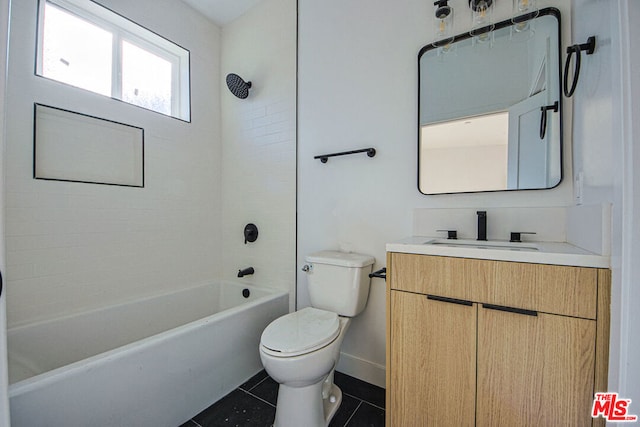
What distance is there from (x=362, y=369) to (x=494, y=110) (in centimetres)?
163

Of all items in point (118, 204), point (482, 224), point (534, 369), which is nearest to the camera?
point (534, 369)

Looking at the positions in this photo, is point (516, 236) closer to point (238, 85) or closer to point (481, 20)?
point (481, 20)

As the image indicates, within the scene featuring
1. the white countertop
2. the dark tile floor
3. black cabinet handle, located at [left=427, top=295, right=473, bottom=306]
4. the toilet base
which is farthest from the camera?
the dark tile floor

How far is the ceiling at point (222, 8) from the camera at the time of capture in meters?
2.14

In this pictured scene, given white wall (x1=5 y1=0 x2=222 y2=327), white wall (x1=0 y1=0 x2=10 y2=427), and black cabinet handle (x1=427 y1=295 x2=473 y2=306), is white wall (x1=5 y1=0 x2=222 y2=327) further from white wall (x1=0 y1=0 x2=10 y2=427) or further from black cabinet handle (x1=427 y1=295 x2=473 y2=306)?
black cabinet handle (x1=427 y1=295 x2=473 y2=306)

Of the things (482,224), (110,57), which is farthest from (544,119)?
(110,57)

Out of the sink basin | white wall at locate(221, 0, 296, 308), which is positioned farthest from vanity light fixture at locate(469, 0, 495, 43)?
white wall at locate(221, 0, 296, 308)

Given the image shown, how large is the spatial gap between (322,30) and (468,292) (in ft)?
6.05

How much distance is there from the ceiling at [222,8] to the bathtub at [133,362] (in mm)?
2301

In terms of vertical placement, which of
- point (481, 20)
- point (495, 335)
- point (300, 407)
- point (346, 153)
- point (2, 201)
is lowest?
point (300, 407)

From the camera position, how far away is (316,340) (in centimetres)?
120

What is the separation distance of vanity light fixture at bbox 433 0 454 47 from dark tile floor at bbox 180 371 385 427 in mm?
1970

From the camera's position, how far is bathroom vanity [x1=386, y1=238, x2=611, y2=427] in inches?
31.1

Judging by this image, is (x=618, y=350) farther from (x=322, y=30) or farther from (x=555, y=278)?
(x=322, y=30)
